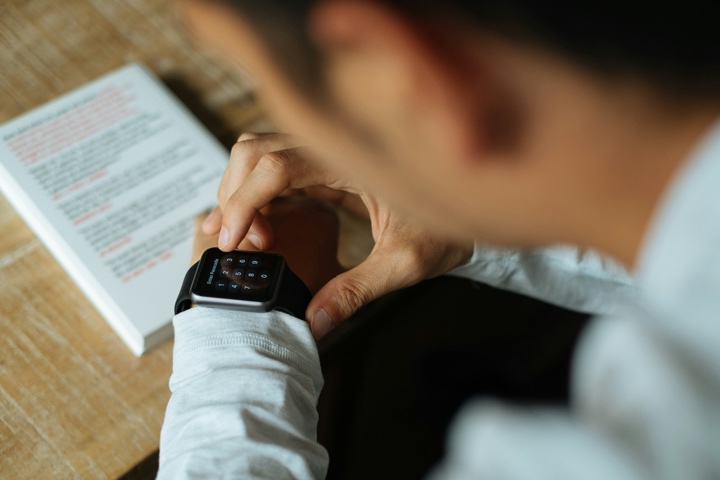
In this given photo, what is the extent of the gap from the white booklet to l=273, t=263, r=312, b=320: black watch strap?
0.10m

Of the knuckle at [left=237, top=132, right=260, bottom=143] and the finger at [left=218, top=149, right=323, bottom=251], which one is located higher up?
the knuckle at [left=237, top=132, right=260, bottom=143]

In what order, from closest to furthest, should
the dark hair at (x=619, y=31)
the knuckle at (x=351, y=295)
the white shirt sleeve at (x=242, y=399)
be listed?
the dark hair at (x=619, y=31) → the white shirt sleeve at (x=242, y=399) → the knuckle at (x=351, y=295)

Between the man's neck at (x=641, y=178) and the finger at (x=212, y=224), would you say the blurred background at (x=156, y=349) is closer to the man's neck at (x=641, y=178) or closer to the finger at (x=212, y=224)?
the finger at (x=212, y=224)

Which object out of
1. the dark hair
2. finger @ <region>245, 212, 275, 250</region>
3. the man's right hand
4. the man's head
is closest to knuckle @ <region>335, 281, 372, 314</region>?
the man's right hand

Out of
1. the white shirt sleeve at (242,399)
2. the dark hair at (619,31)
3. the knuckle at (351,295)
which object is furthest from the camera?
the knuckle at (351,295)

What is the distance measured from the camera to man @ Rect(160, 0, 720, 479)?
261 mm

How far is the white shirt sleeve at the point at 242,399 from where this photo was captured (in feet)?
1.57

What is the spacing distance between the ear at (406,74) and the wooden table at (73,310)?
0.36 metres

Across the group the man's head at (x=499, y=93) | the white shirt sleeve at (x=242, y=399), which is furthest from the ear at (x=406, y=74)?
the white shirt sleeve at (x=242, y=399)

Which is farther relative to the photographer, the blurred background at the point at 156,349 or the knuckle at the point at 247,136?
the knuckle at the point at 247,136

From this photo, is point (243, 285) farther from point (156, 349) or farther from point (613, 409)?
point (613, 409)

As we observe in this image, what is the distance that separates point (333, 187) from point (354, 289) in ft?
0.43

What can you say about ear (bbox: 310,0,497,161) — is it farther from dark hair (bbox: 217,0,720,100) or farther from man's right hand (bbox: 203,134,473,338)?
man's right hand (bbox: 203,134,473,338)

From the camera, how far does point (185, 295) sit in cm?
56
